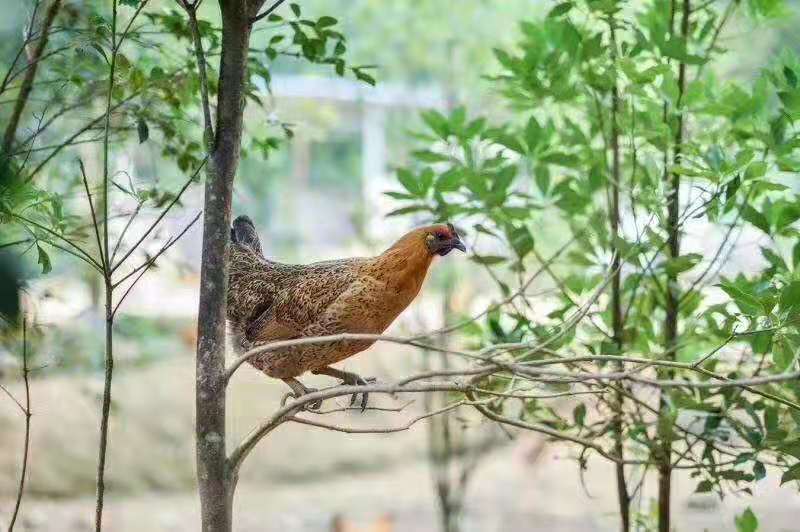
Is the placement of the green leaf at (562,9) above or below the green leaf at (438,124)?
above

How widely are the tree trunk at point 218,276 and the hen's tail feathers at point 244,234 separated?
265mm

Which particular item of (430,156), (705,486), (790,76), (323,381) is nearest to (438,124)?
(430,156)

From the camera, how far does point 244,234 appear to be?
Result: 40.3 inches

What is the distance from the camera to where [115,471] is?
2.71 meters

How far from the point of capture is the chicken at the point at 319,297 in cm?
87

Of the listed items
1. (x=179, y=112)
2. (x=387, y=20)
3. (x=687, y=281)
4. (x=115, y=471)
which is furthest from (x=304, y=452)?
(x=179, y=112)

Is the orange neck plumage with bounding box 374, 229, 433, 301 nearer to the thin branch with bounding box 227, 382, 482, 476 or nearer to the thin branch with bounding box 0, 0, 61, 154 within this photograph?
the thin branch with bounding box 227, 382, 482, 476

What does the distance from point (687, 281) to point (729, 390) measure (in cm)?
24

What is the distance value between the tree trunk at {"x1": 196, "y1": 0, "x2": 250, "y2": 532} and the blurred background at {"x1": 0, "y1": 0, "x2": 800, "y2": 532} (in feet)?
4.29

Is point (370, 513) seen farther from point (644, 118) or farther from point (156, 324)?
point (644, 118)

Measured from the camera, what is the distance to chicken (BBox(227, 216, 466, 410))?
0.87 metres

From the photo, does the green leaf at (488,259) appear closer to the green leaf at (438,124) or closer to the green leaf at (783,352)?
the green leaf at (438,124)

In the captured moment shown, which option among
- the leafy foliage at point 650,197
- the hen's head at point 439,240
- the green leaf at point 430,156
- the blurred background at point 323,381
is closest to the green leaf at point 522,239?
the leafy foliage at point 650,197

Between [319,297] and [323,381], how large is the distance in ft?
3.82
